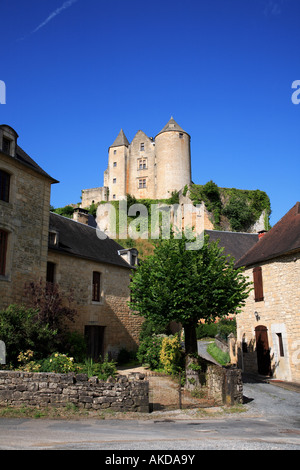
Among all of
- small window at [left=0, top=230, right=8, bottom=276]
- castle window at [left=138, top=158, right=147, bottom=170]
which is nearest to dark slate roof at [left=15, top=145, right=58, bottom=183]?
small window at [left=0, top=230, right=8, bottom=276]

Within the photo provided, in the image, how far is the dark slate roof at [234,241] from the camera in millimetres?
29172

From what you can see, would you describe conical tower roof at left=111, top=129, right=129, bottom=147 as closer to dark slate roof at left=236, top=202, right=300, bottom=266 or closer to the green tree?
dark slate roof at left=236, top=202, right=300, bottom=266

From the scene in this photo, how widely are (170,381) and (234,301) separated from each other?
3762 millimetres

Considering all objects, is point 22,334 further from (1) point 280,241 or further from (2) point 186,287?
(1) point 280,241

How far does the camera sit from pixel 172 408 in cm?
955

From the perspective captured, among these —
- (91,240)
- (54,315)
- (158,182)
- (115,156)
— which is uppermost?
(115,156)

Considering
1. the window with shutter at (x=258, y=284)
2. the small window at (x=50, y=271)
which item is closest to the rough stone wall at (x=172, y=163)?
the window with shutter at (x=258, y=284)

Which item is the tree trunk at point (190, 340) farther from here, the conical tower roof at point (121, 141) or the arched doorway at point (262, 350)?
the conical tower roof at point (121, 141)

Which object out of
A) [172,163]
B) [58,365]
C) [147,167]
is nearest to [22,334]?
[58,365]

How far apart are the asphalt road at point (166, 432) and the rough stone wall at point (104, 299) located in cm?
825

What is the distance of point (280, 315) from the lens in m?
14.9

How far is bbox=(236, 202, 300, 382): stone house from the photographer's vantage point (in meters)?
14.3
